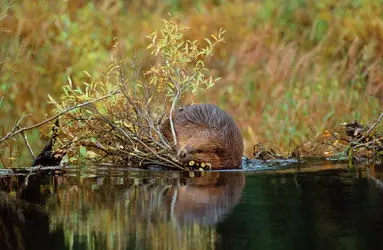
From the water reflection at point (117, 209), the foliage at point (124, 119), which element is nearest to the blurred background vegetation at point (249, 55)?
the foliage at point (124, 119)

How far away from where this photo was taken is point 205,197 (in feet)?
20.3

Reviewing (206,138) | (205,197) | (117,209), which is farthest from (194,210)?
(206,138)

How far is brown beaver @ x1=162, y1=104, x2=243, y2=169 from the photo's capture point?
7910 millimetres

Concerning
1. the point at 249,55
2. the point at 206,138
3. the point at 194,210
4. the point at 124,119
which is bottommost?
the point at 194,210

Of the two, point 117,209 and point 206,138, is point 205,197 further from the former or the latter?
point 206,138

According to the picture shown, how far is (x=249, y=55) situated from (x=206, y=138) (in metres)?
4.77

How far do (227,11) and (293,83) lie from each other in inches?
108

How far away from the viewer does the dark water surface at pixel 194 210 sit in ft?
14.8

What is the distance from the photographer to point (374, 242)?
176 inches

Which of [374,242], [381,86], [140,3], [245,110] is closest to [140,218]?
[374,242]

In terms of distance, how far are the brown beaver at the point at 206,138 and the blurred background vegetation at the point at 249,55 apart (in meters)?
1.48

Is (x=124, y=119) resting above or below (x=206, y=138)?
above

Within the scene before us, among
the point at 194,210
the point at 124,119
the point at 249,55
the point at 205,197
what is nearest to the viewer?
the point at 194,210

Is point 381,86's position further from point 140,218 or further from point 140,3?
point 140,218
